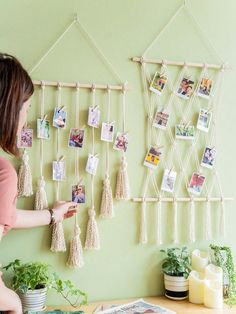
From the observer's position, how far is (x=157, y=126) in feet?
5.97

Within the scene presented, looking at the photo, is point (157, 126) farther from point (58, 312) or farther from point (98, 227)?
point (58, 312)

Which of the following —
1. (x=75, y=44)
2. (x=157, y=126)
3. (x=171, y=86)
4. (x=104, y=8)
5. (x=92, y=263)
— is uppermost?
(x=104, y=8)

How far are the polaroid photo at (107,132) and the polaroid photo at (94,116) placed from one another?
32mm

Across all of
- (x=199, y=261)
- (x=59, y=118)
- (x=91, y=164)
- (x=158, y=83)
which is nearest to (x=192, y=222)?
(x=199, y=261)

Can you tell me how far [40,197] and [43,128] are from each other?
28 cm

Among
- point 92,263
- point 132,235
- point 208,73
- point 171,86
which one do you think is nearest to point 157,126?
point 171,86

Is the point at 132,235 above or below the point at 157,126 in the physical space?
below

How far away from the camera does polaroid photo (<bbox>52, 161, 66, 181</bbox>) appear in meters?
1.70

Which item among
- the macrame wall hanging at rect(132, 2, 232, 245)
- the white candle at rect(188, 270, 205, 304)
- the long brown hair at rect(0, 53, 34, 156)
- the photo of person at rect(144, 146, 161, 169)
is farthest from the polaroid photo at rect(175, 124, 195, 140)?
the long brown hair at rect(0, 53, 34, 156)

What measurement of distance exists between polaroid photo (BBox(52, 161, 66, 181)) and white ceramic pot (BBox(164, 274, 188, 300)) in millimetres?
614

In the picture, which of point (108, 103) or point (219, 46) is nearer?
point (108, 103)

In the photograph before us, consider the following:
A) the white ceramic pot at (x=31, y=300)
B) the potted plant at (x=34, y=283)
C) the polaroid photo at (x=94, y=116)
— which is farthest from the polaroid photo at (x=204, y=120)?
the white ceramic pot at (x=31, y=300)

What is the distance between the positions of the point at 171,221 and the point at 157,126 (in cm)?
42

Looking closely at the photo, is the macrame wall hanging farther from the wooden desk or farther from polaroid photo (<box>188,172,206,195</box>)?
the wooden desk
